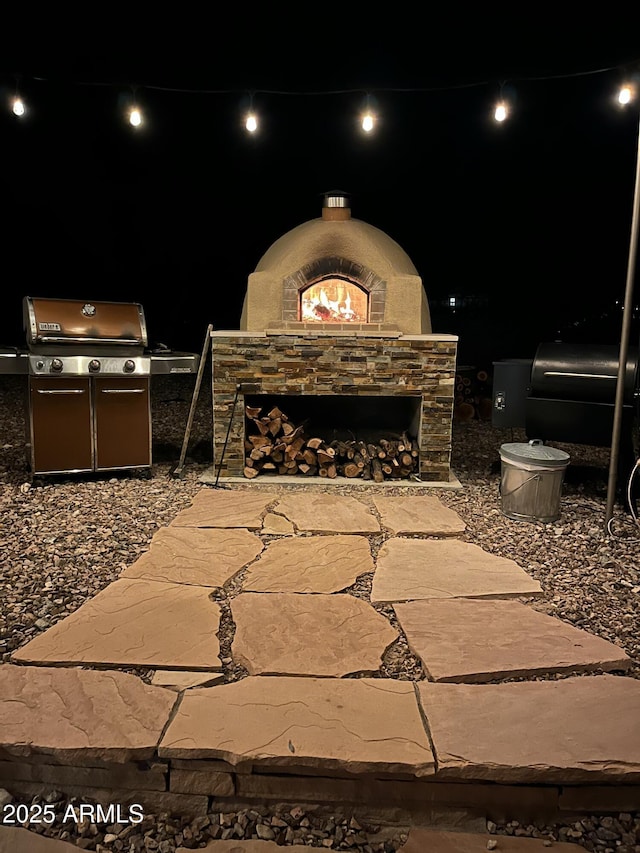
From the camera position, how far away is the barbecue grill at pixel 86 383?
595cm

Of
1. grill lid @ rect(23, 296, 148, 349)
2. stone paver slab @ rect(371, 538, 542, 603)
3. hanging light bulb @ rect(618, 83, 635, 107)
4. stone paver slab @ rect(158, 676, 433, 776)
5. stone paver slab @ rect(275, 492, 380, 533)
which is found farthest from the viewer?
grill lid @ rect(23, 296, 148, 349)

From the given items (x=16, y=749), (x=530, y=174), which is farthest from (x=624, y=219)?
(x=16, y=749)

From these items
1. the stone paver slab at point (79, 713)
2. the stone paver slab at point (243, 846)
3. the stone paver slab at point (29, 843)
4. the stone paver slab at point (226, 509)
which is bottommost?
the stone paver slab at point (29, 843)

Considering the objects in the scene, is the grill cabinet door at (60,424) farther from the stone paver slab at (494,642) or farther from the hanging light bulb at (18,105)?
the stone paver slab at (494,642)

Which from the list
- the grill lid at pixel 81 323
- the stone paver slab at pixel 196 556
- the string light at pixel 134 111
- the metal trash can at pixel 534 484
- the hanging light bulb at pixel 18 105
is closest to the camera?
the stone paver slab at pixel 196 556

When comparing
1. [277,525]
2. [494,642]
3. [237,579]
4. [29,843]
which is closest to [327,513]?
[277,525]

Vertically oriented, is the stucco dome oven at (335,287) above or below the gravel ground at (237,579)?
above

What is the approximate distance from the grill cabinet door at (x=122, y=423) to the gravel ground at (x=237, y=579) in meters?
0.26

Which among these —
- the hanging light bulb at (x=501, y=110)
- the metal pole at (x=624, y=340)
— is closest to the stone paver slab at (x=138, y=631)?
the metal pole at (x=624, y=340)

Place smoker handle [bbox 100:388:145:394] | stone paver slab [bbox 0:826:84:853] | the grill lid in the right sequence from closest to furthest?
stone paver slab [bbox 0:826:84:853]
the grill lid
smoker handle [bbox 100:388:145:394]

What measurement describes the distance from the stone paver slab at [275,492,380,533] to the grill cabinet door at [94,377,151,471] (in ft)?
5.77

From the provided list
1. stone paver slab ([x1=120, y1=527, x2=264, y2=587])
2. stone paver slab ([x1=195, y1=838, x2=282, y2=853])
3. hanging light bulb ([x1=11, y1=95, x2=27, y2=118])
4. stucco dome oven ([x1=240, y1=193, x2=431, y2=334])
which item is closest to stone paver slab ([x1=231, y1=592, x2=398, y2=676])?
stone paver slab ([x1=120, y1=527, x2=264, y2=587])

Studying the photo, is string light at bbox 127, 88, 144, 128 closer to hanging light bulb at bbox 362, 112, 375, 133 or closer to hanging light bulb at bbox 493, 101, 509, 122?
hanging light bulb at bbox 362, 112, 375, 133

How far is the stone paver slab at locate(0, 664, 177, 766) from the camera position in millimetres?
2209
